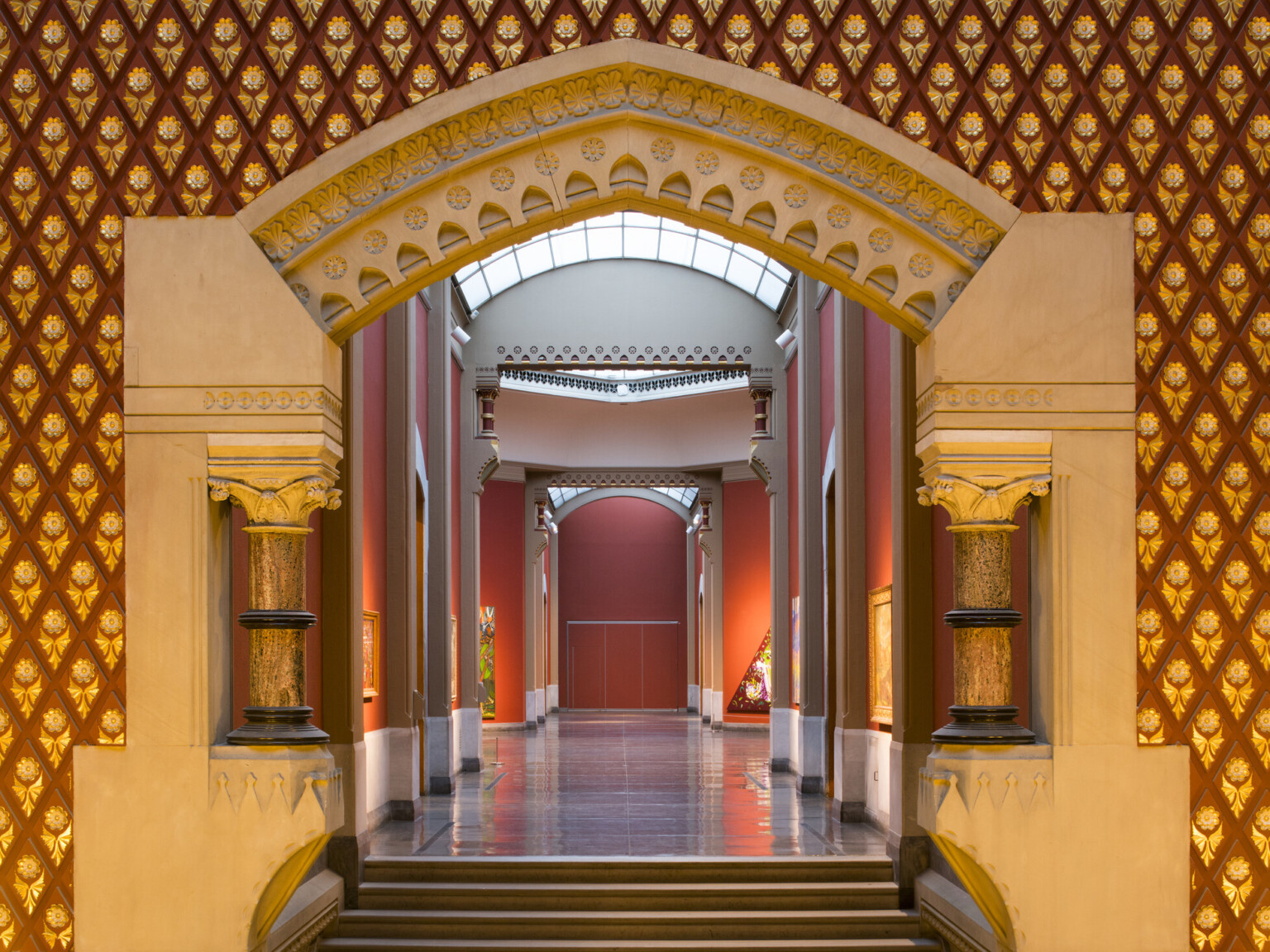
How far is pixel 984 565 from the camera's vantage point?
15.0 ft

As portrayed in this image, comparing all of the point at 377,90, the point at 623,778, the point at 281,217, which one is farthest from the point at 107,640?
the point at 623,778

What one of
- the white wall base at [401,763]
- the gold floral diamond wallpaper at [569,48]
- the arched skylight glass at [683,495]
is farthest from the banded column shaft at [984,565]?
the arched skylight glass at [683,495]

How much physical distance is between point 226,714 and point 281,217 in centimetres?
191

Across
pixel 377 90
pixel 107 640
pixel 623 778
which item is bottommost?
pixel 623 778

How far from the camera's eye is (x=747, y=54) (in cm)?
468

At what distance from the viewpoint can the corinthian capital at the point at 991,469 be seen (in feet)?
14.8

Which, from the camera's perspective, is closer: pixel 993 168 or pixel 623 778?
pixel 993 168

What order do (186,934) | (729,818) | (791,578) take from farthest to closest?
1. (791,578)
2. (729,818)
3. (186,934)

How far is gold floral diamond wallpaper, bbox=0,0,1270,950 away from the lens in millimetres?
4625

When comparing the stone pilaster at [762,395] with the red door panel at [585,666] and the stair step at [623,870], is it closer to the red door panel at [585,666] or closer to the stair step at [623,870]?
the stair step at [623,870]

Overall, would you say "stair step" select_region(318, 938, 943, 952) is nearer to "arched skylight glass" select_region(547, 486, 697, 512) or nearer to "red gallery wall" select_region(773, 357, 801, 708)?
"red gallery wall" select_region(773, 357, 801, 708)

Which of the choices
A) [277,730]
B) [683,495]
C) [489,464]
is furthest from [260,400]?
[683,495]

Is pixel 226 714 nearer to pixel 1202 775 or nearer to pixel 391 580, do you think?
pixel 1202 775

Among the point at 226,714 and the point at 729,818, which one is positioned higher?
the point at 226,714
